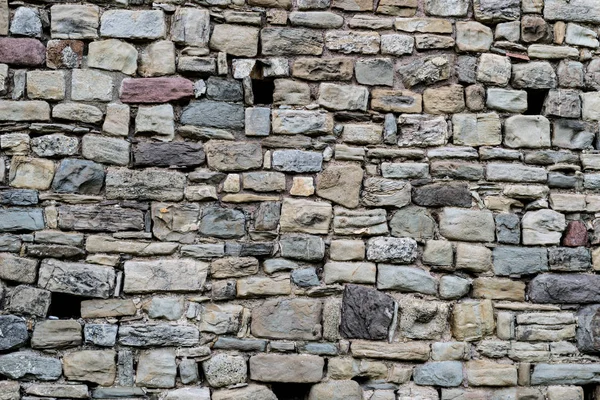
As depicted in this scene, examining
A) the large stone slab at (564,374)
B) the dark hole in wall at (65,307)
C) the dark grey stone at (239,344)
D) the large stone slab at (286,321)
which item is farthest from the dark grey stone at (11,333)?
the large stone slab at (564,374)

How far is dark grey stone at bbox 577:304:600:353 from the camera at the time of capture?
3.37 metres

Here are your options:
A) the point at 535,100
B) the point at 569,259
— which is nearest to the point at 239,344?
the point at 569,259

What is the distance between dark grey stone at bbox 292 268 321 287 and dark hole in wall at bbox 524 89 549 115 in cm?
150

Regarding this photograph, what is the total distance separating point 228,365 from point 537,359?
157 cm

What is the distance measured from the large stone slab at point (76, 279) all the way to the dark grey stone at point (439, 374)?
159 centimetres

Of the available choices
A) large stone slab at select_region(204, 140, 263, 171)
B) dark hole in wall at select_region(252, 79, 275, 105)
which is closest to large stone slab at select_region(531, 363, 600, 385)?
large stone slab at select_region(204, 140, 263, 171)

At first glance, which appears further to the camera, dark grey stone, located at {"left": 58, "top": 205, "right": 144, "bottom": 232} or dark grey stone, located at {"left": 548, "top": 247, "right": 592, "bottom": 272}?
dark grey stone, located at {"left": 548, "top": 247, "right": 592, "bottom": 272}

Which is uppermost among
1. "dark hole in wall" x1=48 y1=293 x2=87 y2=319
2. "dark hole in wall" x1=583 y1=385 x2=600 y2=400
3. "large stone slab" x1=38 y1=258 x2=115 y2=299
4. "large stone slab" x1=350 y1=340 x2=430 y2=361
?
"large stone slab" x1=38 y1=258 x2=115 y2=299

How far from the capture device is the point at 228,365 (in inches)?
126

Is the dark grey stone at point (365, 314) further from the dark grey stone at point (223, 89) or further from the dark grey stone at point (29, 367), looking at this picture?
the dark grey stone at point (29, 367)

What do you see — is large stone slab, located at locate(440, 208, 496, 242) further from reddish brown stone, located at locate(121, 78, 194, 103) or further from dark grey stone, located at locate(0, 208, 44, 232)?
dark grey stone, located at locate(0, 208, 44, 232)

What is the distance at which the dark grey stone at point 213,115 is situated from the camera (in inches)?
133

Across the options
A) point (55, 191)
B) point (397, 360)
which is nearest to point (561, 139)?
point (397, 360)

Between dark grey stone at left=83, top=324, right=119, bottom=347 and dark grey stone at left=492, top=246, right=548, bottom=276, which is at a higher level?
dark grey stone at left=492, top=246, right=548, bottom=276
